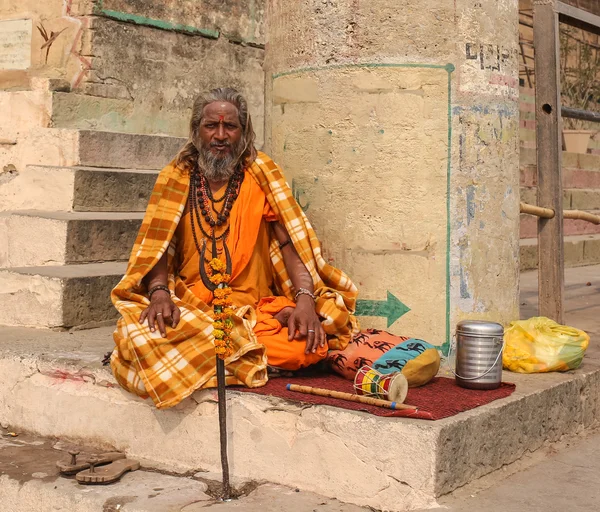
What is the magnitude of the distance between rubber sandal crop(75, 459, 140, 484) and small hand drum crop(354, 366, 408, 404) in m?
0.96

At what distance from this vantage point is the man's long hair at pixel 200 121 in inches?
160

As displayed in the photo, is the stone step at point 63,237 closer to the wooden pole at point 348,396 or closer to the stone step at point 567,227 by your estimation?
the wooden pole at point 348,396

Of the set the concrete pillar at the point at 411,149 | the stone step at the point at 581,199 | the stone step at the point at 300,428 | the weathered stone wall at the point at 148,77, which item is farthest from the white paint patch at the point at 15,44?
the stone step at the point at 581,199

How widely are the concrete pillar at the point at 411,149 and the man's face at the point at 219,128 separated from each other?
46cm

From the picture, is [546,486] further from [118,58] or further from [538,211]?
[118,58]

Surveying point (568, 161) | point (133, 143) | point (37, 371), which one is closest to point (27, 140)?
point (133, 143)

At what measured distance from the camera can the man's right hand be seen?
374 centimetres

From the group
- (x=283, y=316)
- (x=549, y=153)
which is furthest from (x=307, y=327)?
(x=549, y=153)

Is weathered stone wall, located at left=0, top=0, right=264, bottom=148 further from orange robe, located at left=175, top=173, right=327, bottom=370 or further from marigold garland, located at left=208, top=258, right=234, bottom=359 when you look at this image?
marigold garland, located at left=208, top=258, right=234, bottom=359

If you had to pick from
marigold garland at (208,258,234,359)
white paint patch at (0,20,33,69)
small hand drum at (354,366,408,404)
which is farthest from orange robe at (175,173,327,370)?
white paint patch at (0,20,33,69)

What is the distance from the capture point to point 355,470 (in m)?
3.30

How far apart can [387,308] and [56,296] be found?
1.79 meters

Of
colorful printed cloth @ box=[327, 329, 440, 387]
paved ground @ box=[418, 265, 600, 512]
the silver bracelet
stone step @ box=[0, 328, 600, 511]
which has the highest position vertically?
the silver bracelet

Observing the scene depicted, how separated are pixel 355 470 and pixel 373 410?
223 mm
